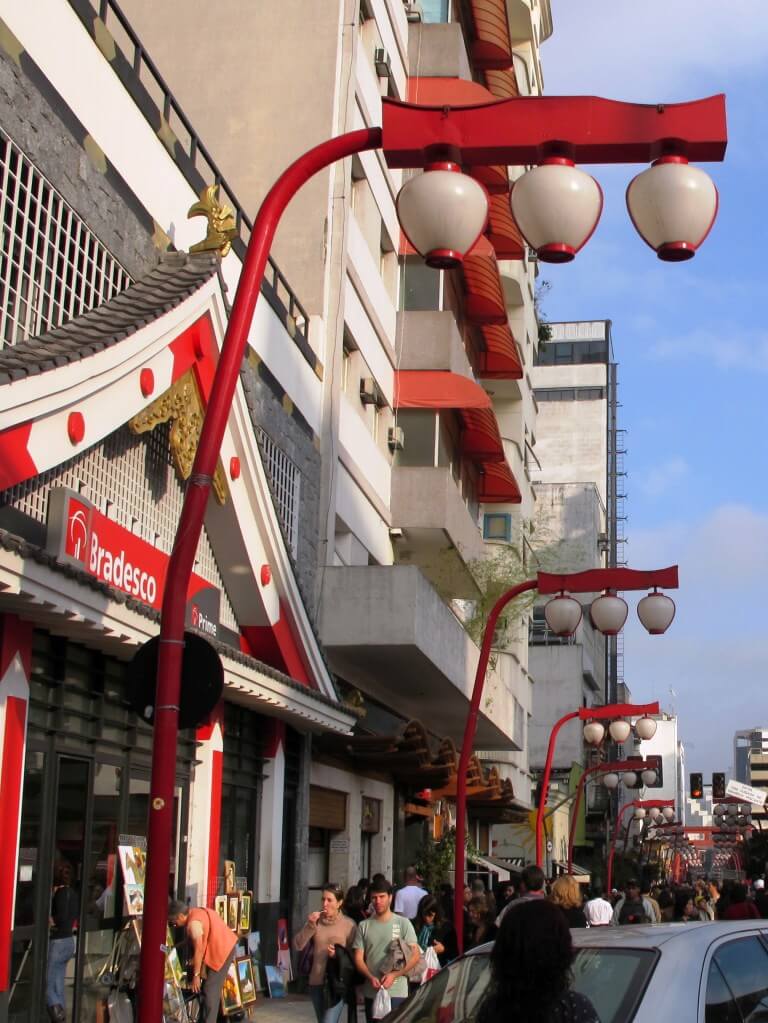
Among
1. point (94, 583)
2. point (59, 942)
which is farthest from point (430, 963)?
point (94, 583)

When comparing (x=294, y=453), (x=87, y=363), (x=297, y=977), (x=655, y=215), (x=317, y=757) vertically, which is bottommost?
(x=297, y=977)

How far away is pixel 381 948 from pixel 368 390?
14.8 m

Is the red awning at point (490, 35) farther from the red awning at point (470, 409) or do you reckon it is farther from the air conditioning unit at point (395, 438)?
the air conditioning unit at point (395, 438)

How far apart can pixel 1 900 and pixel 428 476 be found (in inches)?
693

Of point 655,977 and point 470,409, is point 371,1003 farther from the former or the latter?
point 470,409

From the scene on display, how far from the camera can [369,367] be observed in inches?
1001

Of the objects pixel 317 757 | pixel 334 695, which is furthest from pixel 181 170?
pixel 317 757

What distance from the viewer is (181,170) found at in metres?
15.9

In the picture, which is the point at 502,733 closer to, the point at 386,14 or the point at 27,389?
the point at 386,14

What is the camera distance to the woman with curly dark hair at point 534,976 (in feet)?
15.9

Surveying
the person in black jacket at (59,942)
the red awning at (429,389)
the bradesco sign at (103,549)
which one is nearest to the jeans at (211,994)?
the person in black jacket at (59,942)

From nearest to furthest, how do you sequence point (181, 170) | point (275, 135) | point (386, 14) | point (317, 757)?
point (181, 170)
point (317, 757)
point (275, 135)
point (386, 14)

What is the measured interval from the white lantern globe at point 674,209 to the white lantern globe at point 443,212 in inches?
30.6

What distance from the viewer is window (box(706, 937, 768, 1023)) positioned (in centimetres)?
614
